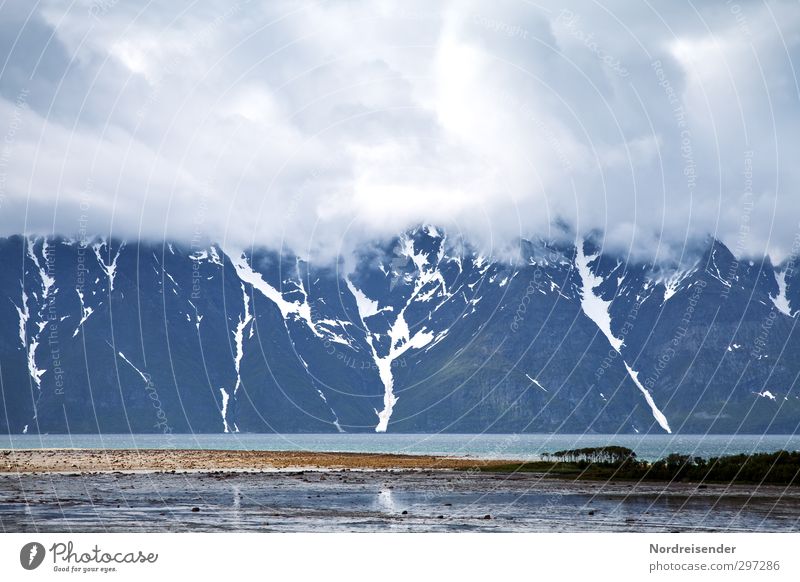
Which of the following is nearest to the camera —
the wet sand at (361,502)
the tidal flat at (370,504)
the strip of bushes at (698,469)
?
the tidal flat at (370,504)

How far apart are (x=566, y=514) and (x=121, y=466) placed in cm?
7357

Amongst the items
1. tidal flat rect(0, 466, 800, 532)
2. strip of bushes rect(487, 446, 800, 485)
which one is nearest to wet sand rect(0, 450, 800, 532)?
tidal flat rect(0, 466, 800, 532)

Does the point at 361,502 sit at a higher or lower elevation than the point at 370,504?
lower

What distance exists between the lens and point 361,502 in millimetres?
70812

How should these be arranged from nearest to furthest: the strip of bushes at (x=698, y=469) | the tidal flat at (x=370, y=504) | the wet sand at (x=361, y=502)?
the tidal flat at (x=370, y=504) → the wet sand at (x=361, y=502) → the strip of bushes at (x=698, y=469)

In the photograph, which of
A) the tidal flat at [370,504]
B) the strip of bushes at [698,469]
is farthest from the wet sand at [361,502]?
the strip of bushes at [698,469]

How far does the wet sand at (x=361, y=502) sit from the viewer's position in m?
55.2

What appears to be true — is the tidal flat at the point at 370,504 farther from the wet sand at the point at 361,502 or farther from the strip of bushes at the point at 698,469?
the strip of bushes at the point at 698,469

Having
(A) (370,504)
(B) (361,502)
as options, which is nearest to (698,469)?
(B) (361,502)

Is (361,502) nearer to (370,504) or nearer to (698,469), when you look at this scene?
(370,504)
